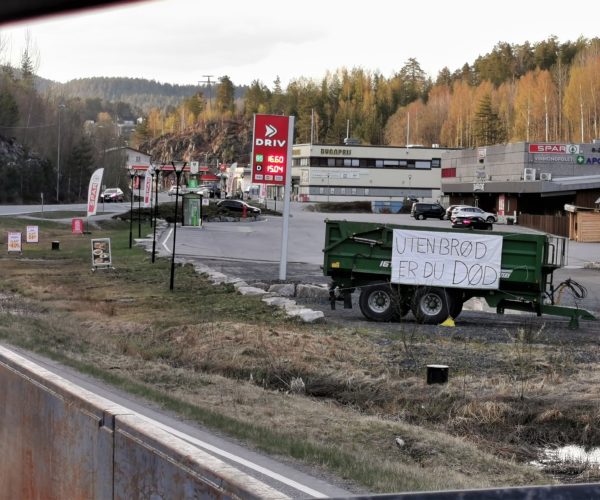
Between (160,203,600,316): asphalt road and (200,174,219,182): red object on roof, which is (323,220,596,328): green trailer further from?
(200,174,219,182): red object on roof

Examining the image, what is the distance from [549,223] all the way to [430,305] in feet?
167

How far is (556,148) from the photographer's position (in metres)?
89.6

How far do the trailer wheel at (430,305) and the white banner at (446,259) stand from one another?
238mm

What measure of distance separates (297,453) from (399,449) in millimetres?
1654

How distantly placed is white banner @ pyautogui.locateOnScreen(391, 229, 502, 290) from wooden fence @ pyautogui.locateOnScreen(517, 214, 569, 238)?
147 ft

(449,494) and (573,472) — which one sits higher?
(449,494)

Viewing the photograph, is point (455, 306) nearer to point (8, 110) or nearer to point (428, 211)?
point (428, 211)

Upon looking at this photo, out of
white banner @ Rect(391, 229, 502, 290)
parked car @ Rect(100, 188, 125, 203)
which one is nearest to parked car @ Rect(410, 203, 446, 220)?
parked car @ Rect(100, 188, 125, 203)

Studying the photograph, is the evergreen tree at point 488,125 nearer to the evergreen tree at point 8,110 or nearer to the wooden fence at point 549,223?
the evergreen tree at point 8,110

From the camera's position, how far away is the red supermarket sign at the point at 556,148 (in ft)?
292

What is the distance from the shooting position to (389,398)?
542 inches

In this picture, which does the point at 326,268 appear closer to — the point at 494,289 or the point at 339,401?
the point at 494,289

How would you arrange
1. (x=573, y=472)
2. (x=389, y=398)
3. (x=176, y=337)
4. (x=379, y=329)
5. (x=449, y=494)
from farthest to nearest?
(x=379, y=329)
(x=176, y=337)
(x=389, y=398)
(x=573, y=472)
(x=449, y=494)

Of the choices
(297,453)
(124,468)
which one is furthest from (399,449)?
(124,468)
